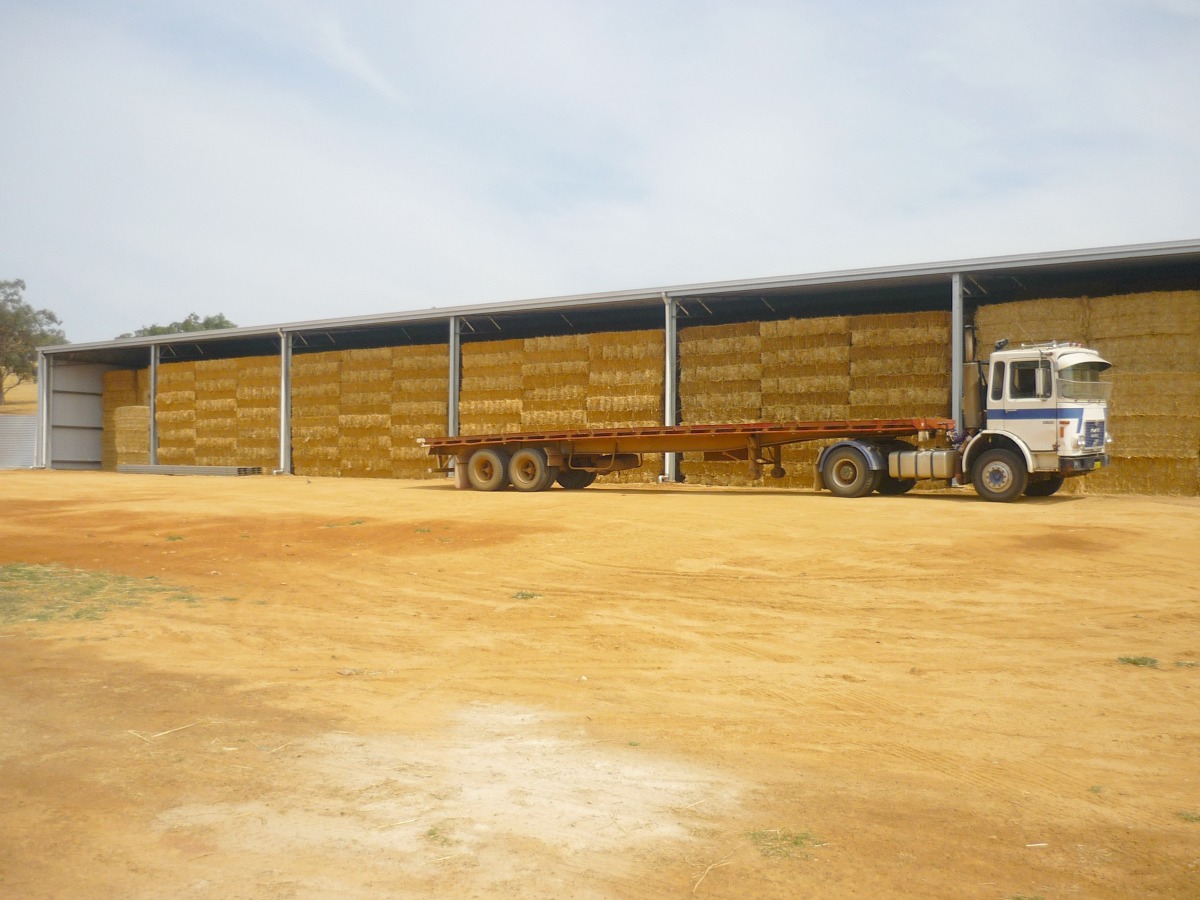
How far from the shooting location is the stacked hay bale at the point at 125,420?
36344 mm

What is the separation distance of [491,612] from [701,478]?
1513 centimetres

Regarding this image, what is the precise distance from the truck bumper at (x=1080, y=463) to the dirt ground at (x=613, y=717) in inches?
153

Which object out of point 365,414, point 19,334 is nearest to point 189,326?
point 19,334

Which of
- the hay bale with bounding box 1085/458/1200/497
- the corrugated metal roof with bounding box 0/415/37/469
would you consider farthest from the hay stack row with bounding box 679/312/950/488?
the corrugated metal roof with bounding box 0/415/37/469

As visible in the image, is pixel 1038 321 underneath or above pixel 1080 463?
above

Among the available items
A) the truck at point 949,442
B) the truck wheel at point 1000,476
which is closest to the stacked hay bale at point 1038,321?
the truck at point 949,442

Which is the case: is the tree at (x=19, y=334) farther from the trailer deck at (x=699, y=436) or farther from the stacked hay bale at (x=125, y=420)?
the trailer deck at (x=699, y=436)

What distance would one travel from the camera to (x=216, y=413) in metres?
33.5

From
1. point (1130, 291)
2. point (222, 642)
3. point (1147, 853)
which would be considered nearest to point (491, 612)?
point (222, 642)

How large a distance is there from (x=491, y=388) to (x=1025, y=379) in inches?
572

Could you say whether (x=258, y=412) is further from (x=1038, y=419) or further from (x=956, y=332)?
(x=1038, y=419)

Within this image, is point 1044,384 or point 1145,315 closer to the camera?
point 1044,384

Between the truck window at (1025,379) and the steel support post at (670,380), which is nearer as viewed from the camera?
the truck window at (1025,379)

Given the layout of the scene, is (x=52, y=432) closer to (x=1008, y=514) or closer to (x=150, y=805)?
(x=1008, y=514)
